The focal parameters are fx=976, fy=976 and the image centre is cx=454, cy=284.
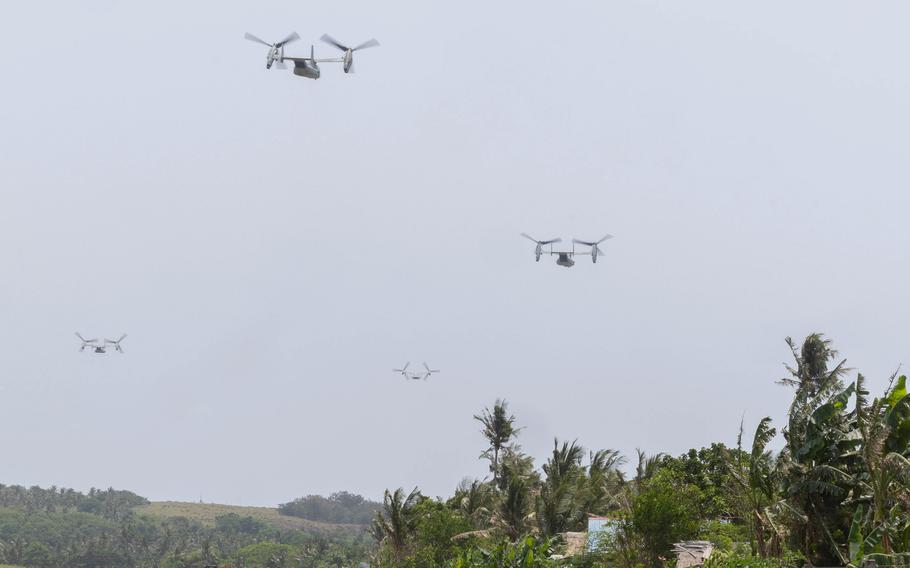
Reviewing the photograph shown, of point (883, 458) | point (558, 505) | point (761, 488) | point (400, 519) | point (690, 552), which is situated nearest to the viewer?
point (883, 458)

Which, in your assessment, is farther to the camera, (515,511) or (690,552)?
(515,511)

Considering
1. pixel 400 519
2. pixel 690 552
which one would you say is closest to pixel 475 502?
pixel 400 519

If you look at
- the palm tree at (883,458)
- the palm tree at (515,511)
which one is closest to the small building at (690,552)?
the palm tree at (883,458)

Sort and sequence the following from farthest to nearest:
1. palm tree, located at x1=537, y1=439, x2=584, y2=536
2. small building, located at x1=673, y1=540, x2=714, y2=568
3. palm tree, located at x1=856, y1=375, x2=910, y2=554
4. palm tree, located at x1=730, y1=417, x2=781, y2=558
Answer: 1. palm tree, located at x1=537, y1=439, x2=584, y2=536
2. small building, located at x1=673, y1=540, x2=714, y2=568
3. palm tree, located at x1=730, y1=417, x2=781, y2=558
4. palm tree, located at x1=856, y1=375, x2=910, y2=554

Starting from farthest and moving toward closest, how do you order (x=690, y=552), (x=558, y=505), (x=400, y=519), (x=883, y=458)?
(x=400, y=519), (x=558, y=505), (x=690, y=552), (x=883, y=458)

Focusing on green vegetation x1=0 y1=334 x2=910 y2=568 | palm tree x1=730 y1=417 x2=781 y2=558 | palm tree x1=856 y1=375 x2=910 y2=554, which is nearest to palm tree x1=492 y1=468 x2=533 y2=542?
green vegetation x1=0 y1=334 x2=910 y2=568

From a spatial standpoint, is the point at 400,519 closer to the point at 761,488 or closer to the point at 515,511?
the point at 515,511

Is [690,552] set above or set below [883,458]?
below

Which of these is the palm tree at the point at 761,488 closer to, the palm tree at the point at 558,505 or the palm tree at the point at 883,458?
the palm tree at the point at 883,458

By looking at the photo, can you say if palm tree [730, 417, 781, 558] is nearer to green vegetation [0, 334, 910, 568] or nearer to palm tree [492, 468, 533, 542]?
green vegetation [0, 334, 910, 568]

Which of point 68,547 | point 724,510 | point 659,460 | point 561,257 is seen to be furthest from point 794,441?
point 68,547
